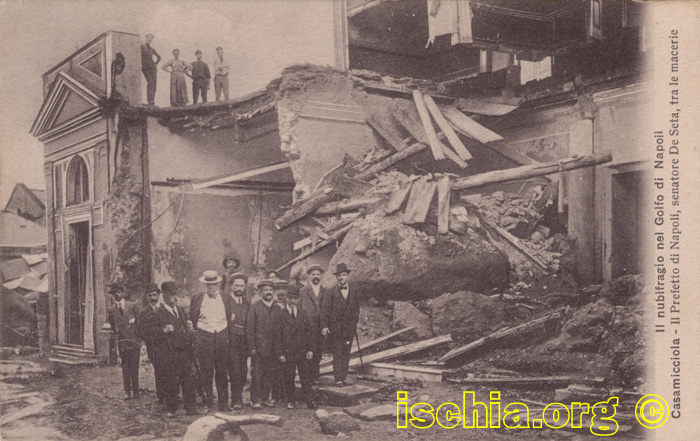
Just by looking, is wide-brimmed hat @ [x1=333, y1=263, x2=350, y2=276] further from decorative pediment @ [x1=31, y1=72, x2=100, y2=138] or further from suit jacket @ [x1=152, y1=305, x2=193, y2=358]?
decorative pediment @ [x1=31, y1=72, x2=100, y2=138]

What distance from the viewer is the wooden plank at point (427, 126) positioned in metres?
6.13

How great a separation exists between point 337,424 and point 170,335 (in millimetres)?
1247

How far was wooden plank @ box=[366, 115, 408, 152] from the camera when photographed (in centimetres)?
614

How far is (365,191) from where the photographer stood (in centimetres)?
543

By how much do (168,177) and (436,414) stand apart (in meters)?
3.28

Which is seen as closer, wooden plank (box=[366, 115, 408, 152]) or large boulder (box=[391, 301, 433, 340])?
→ large boulder (box=[391, 301, 433, 340])

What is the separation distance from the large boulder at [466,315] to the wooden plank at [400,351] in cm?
8

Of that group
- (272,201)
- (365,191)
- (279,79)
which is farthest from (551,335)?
(279,79)

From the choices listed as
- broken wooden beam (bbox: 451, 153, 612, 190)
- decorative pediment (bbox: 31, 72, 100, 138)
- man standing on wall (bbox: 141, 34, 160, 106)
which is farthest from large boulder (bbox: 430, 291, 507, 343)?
decorative pediment (bbox: 31, 72, 100, 138)

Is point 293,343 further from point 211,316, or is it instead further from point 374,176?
point 374,176

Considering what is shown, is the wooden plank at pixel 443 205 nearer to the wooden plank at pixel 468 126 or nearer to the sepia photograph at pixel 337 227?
the sepia photograph at pixel 337 227

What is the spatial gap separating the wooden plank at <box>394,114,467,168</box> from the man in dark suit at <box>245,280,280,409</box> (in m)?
2.56

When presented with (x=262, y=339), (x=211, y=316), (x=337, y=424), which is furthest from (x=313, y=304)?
(x=337, y=424)

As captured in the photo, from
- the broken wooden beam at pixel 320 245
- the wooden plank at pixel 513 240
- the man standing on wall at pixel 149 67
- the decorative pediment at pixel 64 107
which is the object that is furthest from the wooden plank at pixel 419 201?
the decorative pediment at pixel 64 107
